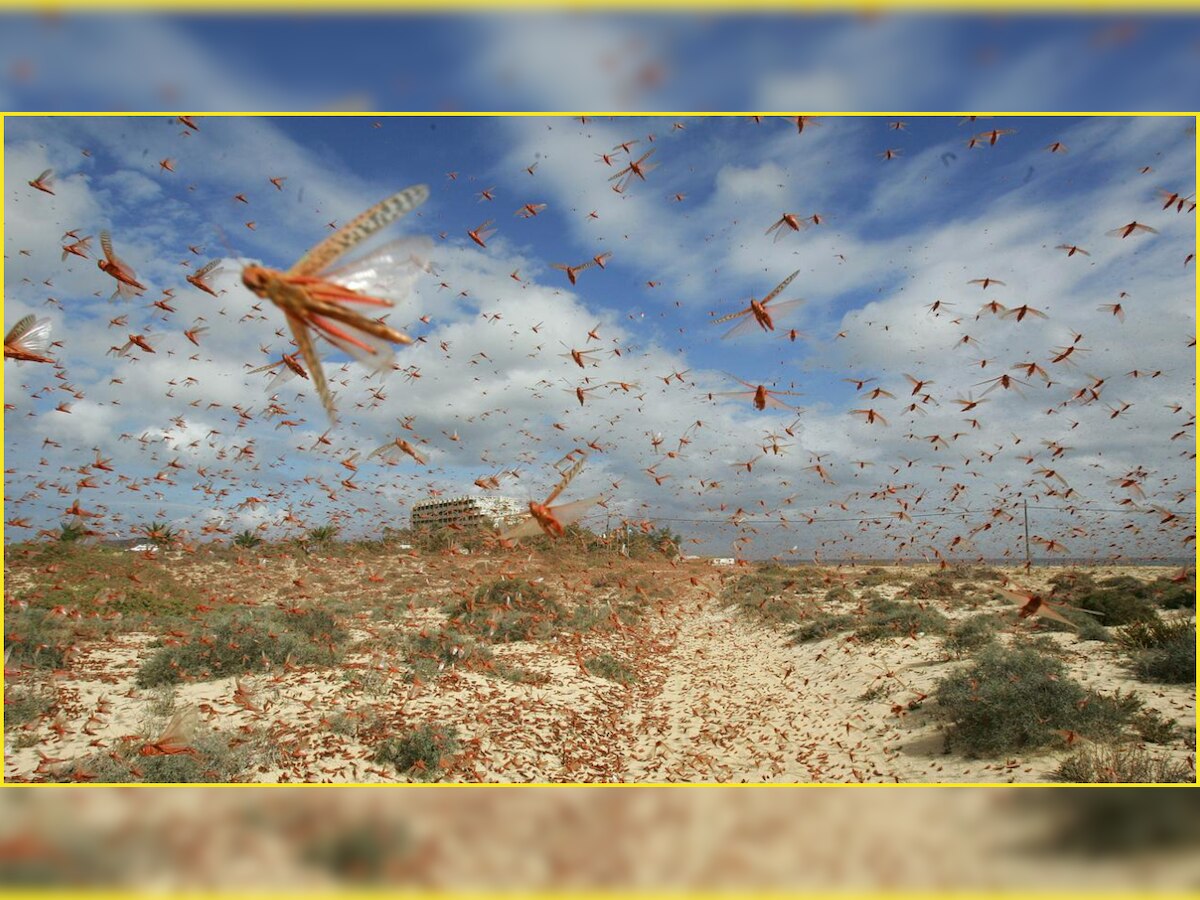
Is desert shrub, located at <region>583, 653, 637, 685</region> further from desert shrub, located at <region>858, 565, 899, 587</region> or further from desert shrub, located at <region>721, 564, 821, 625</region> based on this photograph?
desert shrub, located at <region>858, 565, 899, 587</region>

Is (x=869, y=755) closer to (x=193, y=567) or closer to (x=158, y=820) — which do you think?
(x=158, y=820)

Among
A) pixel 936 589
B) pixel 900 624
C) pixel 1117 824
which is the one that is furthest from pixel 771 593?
pixel 1117 824

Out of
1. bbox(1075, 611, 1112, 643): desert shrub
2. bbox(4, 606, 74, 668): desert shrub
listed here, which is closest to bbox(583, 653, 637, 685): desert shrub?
bbox(1075, 611, 1112, 643): desert shrub

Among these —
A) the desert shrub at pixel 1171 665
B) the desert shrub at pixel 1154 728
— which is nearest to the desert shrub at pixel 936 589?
the desert shrub at pixel 1171 665

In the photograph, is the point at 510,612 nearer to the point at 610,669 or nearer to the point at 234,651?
the point at 610,669

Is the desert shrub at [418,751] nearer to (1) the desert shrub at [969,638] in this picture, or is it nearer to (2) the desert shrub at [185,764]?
(2) the desert shrub at [185,764]
